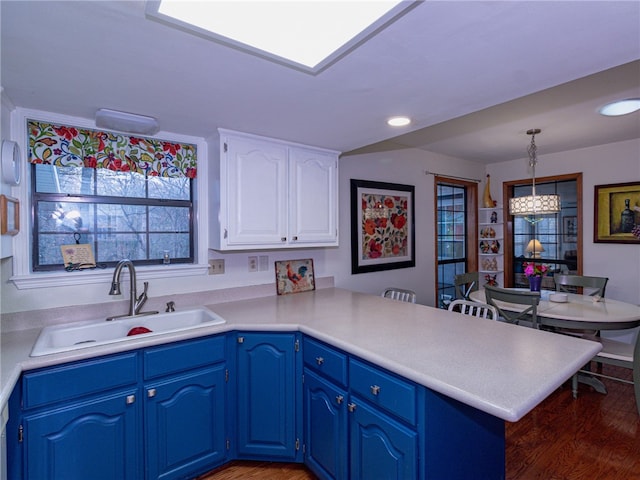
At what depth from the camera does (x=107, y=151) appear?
207 cm

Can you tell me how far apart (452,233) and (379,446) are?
3.37m

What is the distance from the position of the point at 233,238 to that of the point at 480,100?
5.30ft

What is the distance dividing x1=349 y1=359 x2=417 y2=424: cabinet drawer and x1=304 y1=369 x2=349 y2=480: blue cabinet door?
14 cm

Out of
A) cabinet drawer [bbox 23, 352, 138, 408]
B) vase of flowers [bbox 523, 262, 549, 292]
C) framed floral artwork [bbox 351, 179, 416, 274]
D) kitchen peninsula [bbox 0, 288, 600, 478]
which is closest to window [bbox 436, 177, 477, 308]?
framed floral artwork [bbox 351, 179, 416, 274]

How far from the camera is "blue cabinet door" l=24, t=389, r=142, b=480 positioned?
57.1 inches

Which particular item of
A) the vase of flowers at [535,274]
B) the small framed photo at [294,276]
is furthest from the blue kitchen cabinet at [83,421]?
the vase of flowers at [535,274]

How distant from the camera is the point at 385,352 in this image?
1.46 meters

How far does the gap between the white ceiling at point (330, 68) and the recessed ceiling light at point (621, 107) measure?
0.44 feet

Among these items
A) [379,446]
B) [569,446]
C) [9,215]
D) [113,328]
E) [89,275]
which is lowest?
[569,446]

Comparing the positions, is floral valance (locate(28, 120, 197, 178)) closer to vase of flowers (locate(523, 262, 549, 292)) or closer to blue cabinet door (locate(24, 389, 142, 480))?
blue cabinet door (locate(24, 389, 142, 480))

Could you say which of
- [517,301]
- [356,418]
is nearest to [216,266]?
[356,418]

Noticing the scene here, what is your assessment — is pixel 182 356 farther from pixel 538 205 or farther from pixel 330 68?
pixel 538 205

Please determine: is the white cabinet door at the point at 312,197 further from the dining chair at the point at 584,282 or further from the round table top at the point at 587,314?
the dining chair at the point at 584,282

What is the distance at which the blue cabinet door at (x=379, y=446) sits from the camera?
131 centimetres
